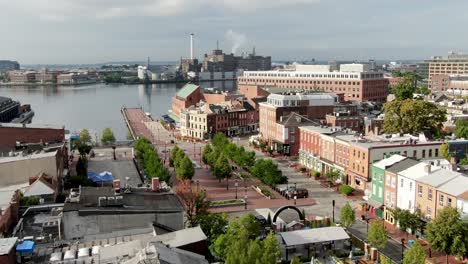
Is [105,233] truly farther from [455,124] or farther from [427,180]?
[455,124]

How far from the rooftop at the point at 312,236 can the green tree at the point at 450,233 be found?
532 centimetres

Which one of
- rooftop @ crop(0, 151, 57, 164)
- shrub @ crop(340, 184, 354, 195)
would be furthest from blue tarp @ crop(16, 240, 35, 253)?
shrub @ crop(340, 184, 354, 195)

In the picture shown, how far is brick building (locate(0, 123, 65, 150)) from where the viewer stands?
5006 cm

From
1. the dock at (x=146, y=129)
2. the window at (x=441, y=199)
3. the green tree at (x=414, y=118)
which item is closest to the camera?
the window at (x=441, y=199)

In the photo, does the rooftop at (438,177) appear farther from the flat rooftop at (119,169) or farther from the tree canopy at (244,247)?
the flat rooftop at (119,169)

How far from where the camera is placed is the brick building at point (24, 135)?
164 feet

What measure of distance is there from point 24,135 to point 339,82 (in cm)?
8509

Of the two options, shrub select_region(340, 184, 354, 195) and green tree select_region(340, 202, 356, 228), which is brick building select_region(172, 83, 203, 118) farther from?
green tree select_region(340, 202, 356, 228)

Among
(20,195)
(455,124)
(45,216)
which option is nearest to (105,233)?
(45,216)

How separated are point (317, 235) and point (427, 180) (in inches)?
370

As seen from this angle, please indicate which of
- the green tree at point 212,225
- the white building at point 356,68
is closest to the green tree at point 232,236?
the green tree at point 212,225

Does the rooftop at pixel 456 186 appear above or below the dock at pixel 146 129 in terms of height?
above

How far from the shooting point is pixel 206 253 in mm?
24078

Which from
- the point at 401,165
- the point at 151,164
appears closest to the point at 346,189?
the point at 401,165
